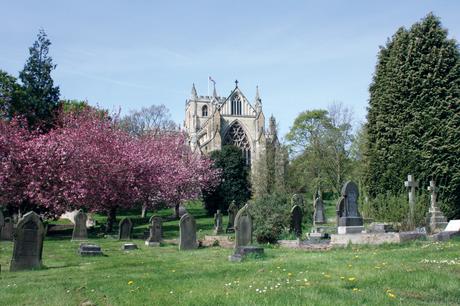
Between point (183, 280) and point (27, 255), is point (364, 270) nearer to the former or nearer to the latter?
point (183, 280)

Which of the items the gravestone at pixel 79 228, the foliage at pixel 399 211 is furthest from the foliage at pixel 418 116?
the gravestone at pixel 79 228

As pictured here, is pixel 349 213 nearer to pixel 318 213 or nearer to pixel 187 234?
pixel 187 234

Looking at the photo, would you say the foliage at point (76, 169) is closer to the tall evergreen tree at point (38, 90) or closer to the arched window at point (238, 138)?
the tall evergreen tree at point (38, 90)

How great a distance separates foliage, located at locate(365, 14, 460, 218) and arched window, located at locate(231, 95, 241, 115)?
56.8 m

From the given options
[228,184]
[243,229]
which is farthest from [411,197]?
[228,184]

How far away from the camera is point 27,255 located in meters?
12.4

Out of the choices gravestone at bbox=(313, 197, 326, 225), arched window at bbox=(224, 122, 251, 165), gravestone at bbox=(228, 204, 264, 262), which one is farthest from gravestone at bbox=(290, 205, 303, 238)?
arched window at bbox=(224, 122, 251, 165)

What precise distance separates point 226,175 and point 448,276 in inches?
1761

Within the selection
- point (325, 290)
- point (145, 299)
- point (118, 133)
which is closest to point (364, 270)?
point (325, 290)

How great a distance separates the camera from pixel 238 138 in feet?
268

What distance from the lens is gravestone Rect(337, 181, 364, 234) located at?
17250 millimetres

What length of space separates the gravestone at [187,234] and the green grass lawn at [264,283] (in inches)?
224

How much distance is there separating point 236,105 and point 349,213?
66.6 metres

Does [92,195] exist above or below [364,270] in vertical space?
above
